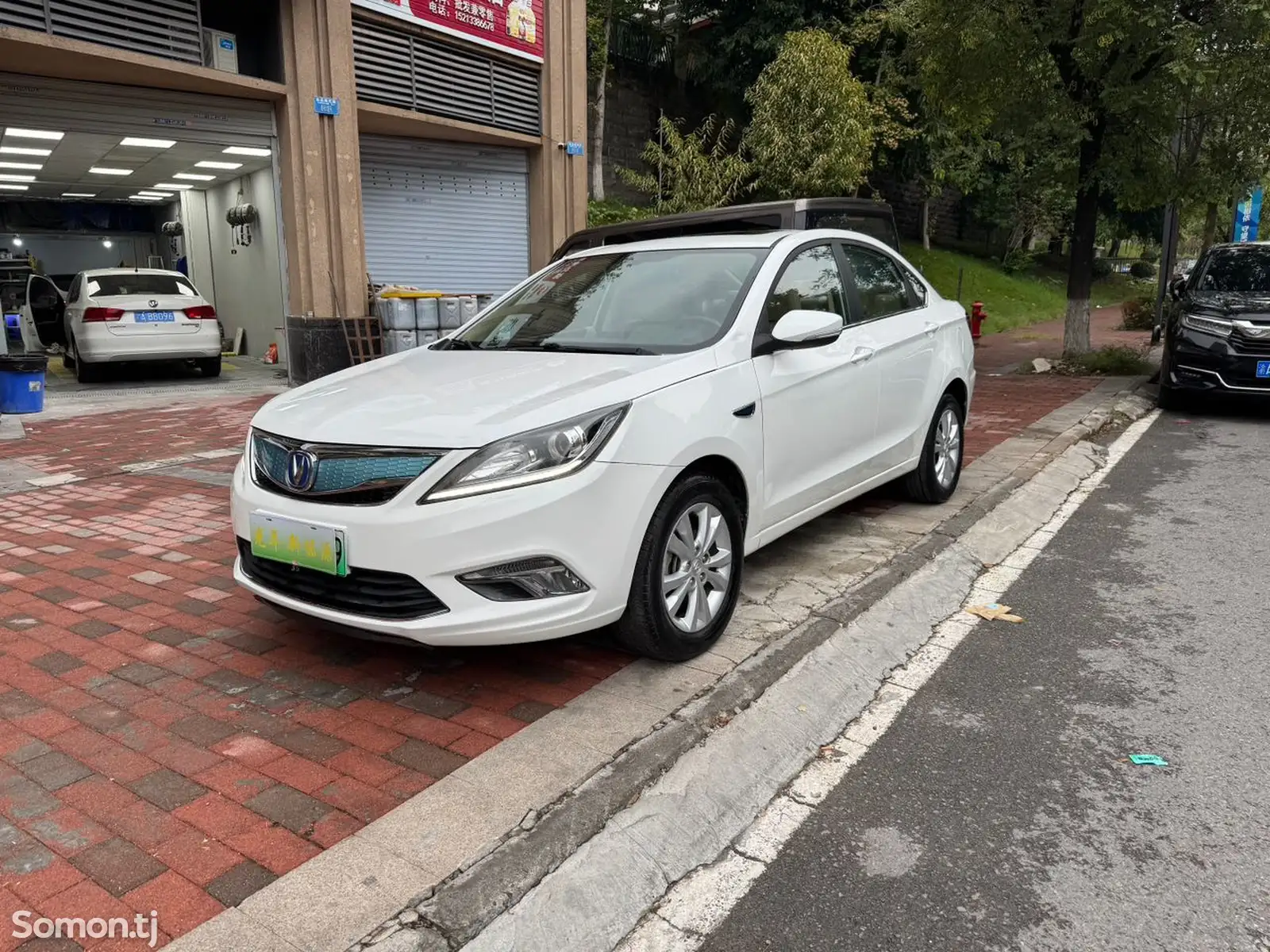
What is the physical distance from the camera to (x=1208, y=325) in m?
9.23

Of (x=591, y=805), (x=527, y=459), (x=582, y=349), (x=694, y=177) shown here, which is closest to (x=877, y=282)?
(x=582, y=349)

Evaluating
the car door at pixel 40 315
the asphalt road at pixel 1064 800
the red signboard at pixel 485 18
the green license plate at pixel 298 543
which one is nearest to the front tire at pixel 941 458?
the asphalt road at pixel 1064 800

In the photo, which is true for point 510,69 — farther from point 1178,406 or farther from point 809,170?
point 1178,406

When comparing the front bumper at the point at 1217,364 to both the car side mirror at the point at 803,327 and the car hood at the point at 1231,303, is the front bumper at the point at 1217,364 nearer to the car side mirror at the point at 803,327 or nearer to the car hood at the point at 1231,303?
the car hood at the point at 1231,303

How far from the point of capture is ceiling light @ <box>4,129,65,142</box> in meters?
11.7

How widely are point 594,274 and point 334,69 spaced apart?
8.66 m

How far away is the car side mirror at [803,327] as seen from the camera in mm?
3859

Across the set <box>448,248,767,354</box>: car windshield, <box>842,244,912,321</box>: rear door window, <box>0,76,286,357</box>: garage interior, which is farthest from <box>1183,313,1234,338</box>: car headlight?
<box>0,76,286,357</box>: garage interior

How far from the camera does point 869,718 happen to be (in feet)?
11.2

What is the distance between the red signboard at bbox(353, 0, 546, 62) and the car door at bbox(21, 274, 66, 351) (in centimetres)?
814

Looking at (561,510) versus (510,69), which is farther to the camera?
(510,69)

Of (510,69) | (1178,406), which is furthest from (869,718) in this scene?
(510,69)

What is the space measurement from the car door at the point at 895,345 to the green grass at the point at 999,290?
16.9m

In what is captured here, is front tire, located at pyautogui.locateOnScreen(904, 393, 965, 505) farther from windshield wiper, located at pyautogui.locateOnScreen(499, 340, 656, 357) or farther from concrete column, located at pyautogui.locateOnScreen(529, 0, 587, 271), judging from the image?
concrete column, located at pyautogui.locateOnScreen(529, 0, 587, 271)
